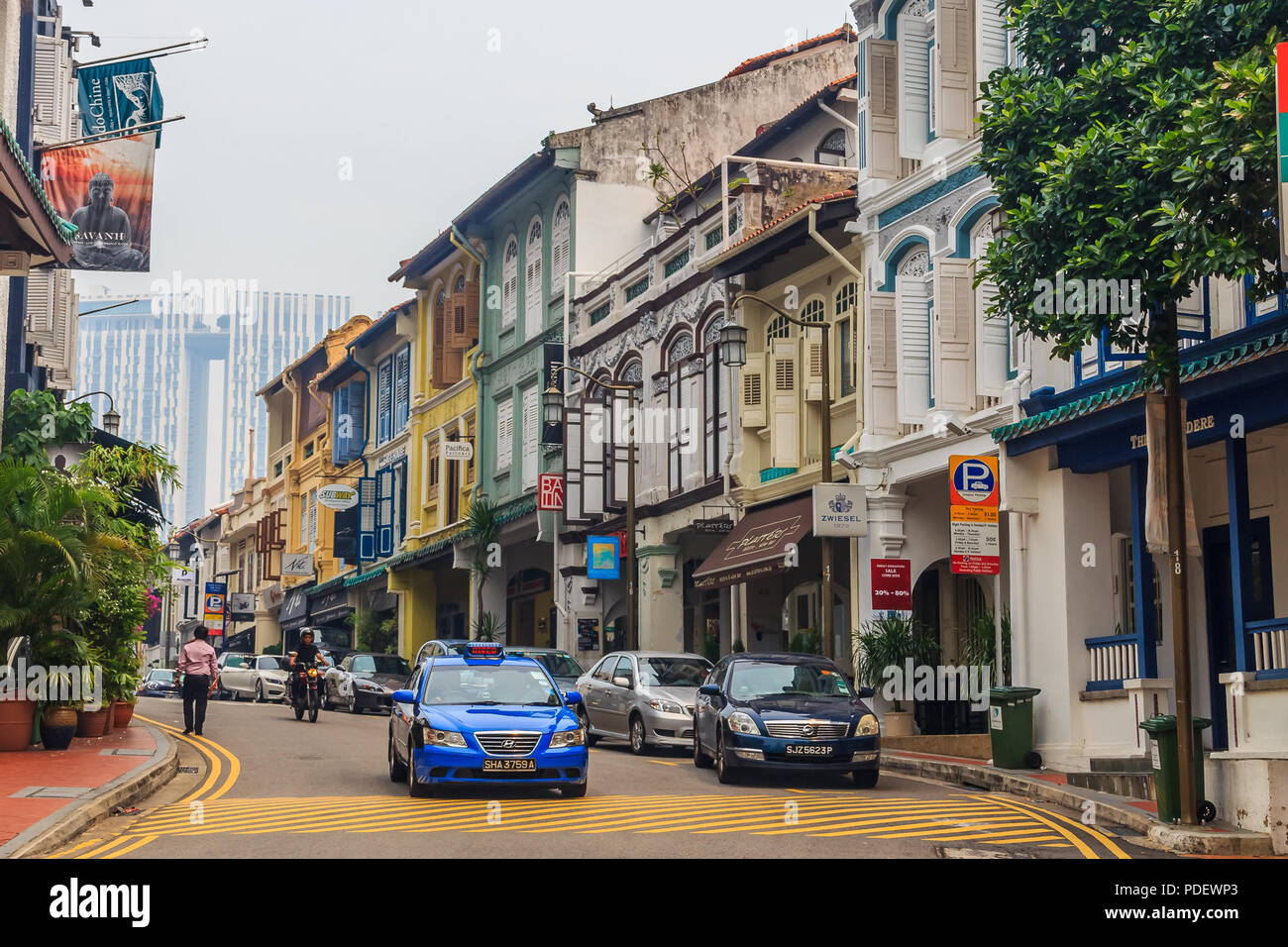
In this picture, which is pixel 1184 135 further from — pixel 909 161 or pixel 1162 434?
pixel 909 161

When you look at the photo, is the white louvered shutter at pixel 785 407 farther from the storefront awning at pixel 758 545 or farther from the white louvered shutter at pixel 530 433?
the white louvered shutter at pixel 530 433

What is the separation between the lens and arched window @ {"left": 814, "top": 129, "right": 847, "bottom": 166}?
3241cm

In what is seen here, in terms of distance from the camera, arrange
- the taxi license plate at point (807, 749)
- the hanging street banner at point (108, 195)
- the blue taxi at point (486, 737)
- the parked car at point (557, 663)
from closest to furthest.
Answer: the blue taxi at point (486, 737), the taxi license plate at point (807, 749), the hanging street banner at point (108, 195), the parked car at point (557, 663)

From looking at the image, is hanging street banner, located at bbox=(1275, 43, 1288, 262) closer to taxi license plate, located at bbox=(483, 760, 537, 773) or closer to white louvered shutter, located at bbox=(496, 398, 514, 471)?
taxi license plate, located at bbox=(483, 760, 537, 773)

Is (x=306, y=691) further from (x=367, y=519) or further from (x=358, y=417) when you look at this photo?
(x=358, y=417)

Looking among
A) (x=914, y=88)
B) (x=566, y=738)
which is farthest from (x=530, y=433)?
(x=566, y=738)

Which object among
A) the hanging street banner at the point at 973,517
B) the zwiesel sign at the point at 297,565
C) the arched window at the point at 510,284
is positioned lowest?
the hanging street banner at the point at 973,517

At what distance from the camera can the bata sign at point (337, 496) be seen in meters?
52.9

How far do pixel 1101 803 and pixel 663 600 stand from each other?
18.6 metres

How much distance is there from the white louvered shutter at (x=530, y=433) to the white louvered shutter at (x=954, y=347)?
1920 cm

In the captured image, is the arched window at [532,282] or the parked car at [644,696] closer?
the parked car at [644,696]

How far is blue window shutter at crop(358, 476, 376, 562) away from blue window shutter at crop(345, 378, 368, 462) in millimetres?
2262

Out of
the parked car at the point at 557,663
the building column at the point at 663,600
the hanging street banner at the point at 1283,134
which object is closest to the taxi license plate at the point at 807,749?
the hanging street banner at the point at 1283,134

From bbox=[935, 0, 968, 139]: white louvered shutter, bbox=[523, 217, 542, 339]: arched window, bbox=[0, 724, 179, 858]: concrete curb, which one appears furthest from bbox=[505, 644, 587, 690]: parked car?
bbox=[523, 217, 542, 339]: arched window
